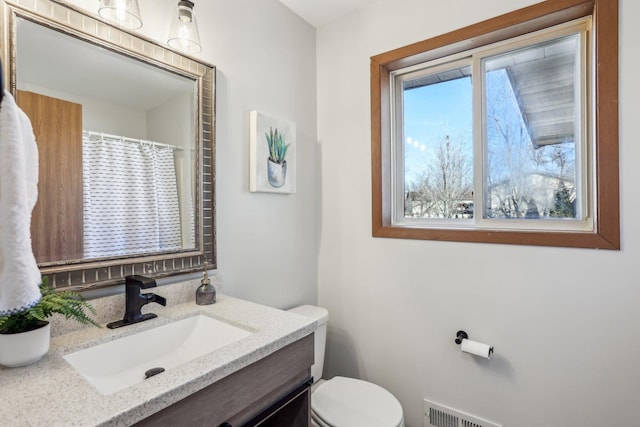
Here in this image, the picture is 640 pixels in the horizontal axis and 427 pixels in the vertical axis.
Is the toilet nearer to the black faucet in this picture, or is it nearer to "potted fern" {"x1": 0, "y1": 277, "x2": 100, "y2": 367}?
the black faucet

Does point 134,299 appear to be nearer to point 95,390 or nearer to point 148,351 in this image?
point 148,351

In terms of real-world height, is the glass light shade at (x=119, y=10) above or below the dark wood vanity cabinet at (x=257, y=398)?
above

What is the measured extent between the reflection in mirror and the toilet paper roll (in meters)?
1.34

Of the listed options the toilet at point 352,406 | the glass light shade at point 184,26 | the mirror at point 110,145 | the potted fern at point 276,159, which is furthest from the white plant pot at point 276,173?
the toilet at point 352,406

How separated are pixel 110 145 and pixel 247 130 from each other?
66 centimetres

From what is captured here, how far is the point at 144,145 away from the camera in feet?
4.10

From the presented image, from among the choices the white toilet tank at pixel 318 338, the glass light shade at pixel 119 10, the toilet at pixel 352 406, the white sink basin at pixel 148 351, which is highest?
the glass light shade at pixel 119 10

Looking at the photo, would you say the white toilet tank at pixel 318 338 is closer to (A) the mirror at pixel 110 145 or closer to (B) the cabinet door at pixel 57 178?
(A) the mirror at pixel 110 145

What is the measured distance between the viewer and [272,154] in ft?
5.74

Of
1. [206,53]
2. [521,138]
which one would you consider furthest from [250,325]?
[521,138]

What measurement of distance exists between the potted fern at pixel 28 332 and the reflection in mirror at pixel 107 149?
222 mm

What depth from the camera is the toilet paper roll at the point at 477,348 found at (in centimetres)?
148

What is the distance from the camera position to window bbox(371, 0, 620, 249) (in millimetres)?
1322

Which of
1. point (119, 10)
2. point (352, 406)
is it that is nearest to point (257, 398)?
point (352, 406)
